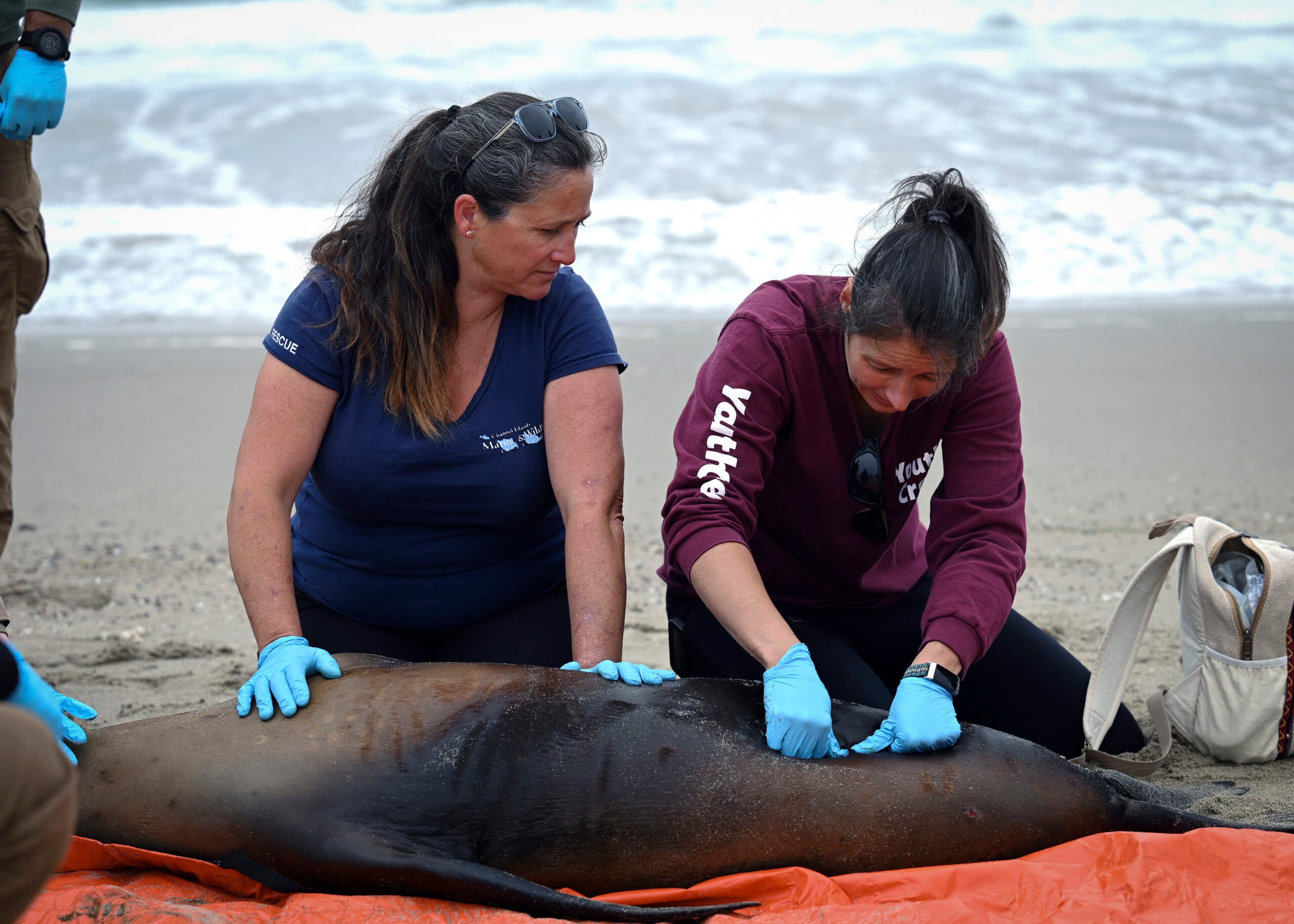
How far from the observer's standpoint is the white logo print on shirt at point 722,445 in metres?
2.62

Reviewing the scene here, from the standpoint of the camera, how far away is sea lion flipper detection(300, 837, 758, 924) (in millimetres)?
2080

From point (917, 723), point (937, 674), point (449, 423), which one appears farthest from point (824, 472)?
point (449, 423)

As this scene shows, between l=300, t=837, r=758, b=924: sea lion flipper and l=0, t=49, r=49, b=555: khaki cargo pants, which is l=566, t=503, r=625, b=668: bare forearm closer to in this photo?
l=300, t=837, r=758, b=924: sea lion flipper

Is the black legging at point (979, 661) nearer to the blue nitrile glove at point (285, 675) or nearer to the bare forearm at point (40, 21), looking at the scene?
the blue nitrile glove at point (285, 675)

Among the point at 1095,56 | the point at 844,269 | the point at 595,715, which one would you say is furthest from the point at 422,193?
the point at 1095,56

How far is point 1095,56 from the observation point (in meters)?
15.3

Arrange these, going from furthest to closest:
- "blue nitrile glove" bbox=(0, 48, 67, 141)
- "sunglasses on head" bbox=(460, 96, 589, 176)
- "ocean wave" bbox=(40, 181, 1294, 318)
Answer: "ocean wave" bbox=(40, 181, 1294, 318) → "blue nitrile glove" bbox=(0, 48, 67, 141) → "sunglasses on head" bbox=(460, 96, 589, 176)

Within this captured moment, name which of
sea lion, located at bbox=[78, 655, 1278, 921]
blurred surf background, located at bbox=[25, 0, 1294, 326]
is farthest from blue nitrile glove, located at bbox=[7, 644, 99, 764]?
blurred surf background, located at bbox=[25, 0, 1294, 326]

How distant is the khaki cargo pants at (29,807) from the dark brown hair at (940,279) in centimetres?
176

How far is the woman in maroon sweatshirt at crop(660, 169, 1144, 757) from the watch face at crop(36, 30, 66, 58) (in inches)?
89.1

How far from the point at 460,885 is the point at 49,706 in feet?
3.06

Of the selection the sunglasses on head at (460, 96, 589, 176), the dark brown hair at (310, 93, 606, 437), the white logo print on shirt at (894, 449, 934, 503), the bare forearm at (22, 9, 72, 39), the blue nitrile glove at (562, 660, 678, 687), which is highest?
the bare forearm at (22, 9, 72, 39)

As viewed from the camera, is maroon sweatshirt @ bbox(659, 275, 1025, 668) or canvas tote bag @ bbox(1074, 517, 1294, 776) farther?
canvas tote bag @ bbox(1074, 517, 1294, 776)

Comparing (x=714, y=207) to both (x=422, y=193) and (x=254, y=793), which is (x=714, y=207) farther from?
(x=254, y=793)
